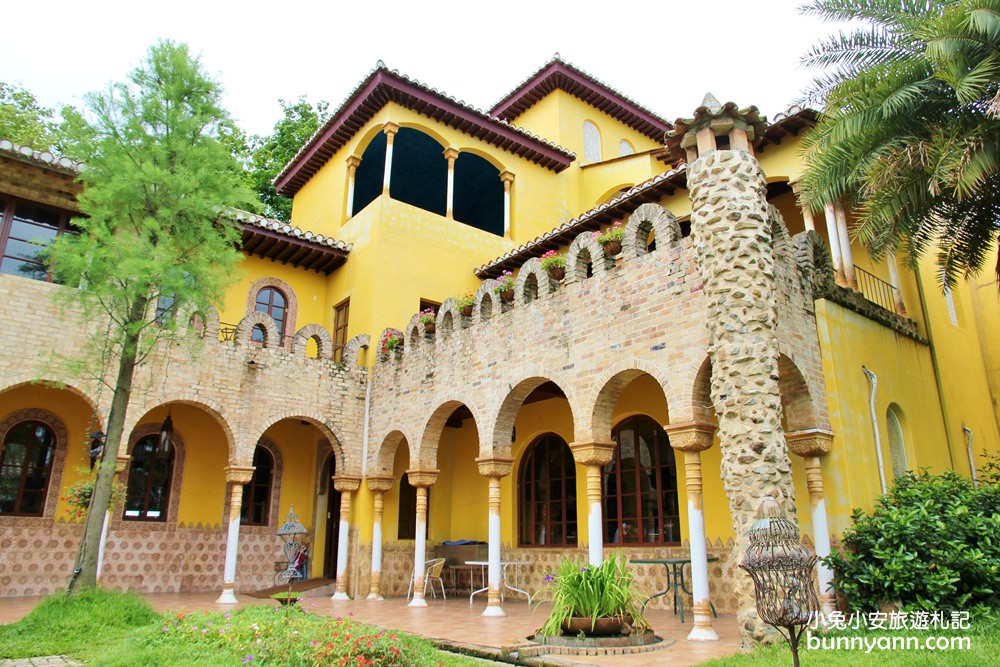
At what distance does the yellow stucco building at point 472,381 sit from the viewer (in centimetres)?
954

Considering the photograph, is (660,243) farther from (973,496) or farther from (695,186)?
(973,496)

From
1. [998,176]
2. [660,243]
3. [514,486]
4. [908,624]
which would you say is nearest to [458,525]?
[514,486]

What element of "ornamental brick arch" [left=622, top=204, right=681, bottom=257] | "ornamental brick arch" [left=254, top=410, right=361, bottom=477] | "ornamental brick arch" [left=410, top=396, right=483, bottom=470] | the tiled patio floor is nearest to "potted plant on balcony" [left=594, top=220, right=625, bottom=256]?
"ornamental brick arch" [left=622, top=204, right=681, bottom=257]

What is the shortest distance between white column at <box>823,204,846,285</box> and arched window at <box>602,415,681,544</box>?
12.4 ft

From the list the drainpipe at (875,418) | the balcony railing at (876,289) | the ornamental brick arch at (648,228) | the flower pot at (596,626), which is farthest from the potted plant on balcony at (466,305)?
the flower pot at (596,626)

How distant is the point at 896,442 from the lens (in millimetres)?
10852

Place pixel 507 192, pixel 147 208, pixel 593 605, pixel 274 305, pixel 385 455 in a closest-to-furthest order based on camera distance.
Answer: pixel 593 605, pixel 147 208, pixel 385 455, pixel 274 305, pixel 507 192

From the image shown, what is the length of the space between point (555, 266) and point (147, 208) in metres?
6.10

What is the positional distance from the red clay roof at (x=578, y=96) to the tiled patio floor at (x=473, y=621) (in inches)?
554

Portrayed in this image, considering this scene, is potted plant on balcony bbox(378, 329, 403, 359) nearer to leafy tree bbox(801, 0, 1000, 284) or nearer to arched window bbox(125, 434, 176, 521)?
arched window bbox(125, 434, 176, 521)

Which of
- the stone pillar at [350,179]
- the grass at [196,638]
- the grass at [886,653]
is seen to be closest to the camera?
the grass at [886,653]

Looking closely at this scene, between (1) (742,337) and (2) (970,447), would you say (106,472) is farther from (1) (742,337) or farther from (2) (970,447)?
(2) (970,447)

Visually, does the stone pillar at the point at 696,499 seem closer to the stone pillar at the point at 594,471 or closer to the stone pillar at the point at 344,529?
the stone pillar at the point at 594,471

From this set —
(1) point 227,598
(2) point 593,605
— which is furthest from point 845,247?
(1) point 227,598
